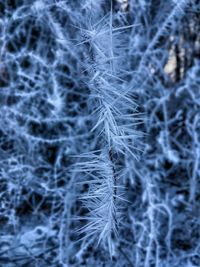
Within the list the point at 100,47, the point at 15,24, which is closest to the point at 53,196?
the point at 15,24

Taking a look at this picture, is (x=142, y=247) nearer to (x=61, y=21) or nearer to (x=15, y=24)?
(x=61, y=21)

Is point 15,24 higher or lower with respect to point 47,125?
higher

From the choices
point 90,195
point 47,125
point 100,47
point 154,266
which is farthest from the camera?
point 47,125

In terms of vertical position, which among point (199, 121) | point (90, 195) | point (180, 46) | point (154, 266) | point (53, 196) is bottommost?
point (154, 266)

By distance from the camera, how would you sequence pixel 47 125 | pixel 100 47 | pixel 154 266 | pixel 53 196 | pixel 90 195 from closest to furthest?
pixel 100 47, pixel 90 195, pixel 154 266, pixel 53 196, pixel 47 125

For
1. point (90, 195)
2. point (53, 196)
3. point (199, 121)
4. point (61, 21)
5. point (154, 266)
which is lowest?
point (154, 266)

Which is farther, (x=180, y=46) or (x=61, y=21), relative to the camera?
(x=180, y=46)

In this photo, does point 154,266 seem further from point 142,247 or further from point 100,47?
point 100,47

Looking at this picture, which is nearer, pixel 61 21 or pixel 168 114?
pixel 61 21

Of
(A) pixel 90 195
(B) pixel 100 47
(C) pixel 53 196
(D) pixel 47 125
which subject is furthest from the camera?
(D) pixel 47 125
